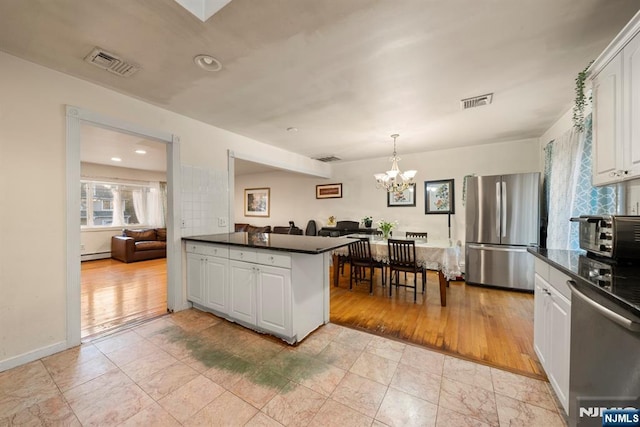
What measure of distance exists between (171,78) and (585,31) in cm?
328

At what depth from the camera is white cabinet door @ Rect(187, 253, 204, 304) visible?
2965 millimetres

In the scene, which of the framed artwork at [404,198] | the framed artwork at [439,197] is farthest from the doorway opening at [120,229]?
the framed artwork at [439,197]

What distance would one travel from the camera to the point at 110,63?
2033 millimetres

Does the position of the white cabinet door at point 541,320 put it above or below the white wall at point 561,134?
below

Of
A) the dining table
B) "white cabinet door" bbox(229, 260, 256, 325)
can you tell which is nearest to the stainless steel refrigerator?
the dining table

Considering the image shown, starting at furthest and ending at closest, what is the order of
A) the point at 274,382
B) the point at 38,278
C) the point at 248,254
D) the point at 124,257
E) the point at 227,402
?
the point at 124,257 → the point at 248,254 → the point at 38,278 → the point at 274,382 → the point at 227,402

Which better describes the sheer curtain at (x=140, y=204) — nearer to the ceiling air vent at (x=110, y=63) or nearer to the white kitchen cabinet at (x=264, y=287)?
the white kitchen cabinet at (x=264, y=287)

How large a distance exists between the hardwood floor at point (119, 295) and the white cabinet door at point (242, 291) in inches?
44.4

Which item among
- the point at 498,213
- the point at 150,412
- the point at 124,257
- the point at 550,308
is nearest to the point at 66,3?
the point at 150,412

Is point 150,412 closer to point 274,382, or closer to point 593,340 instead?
point 274,382

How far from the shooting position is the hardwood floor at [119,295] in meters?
2.80

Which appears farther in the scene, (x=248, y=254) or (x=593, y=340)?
(x=248, y=254)

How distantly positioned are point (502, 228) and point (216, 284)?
4372 mm

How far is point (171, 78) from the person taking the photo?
2.26 meters
